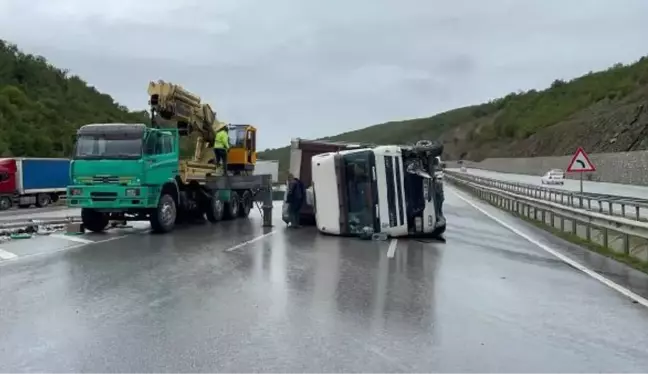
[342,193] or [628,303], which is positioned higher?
[342,193]

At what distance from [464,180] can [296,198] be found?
35.8m

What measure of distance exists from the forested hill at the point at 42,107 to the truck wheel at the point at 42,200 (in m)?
10.1

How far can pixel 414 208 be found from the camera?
1880cm

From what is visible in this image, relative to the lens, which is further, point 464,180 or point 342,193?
point 464,180

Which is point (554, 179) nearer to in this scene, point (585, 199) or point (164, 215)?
point (585, 199)

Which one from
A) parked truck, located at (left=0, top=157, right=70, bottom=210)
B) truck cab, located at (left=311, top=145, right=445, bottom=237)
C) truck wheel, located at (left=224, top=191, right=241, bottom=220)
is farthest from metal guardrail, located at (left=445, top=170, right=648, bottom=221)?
parked truck, located at (left=0, top=157, right=70, bottom=210)

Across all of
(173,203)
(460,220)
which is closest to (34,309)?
(173,203)

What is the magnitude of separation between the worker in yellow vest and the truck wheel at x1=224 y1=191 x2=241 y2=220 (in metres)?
1.16

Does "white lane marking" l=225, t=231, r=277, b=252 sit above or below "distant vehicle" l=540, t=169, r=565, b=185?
below

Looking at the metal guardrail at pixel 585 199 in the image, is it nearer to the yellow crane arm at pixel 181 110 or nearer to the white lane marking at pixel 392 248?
the white lane marking at pixel 392 248

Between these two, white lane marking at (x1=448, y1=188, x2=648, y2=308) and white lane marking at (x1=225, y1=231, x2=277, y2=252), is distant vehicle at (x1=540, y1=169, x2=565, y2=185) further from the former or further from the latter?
white lane marking at (x1=225, y1=231, x2=277, y2=252)

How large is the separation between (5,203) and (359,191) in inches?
1197

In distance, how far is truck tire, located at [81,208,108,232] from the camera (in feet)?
65.5

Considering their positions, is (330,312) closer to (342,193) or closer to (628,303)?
(628,303)
